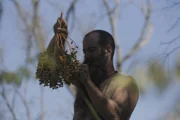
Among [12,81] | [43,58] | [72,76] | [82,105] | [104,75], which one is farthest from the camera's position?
[104,75]

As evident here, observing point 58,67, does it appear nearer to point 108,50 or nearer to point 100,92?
point 100,92

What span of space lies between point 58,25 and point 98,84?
59 centimetres

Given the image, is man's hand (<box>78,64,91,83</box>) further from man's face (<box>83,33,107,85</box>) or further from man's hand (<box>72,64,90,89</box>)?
man's face (<box>83,33,107,85</box>)

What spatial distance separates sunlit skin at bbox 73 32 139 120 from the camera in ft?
8.52

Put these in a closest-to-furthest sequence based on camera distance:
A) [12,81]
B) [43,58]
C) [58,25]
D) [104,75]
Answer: [12,81] → [43,58] → [58,25] → [104,75]

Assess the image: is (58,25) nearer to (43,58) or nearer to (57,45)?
(57,45)

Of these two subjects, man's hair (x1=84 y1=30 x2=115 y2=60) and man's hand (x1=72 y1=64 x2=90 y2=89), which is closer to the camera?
man's hand (x1=72 y1=64 x2=90 y2=89)

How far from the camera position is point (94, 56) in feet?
9.55

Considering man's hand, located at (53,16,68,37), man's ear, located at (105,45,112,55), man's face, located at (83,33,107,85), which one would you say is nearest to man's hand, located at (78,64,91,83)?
man's hand, located at (53,16,68,37)

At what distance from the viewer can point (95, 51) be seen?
290 centimetres

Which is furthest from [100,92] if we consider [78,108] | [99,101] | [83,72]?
[78,108]

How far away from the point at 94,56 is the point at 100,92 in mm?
344

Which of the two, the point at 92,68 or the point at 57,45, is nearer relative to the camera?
the point at 57,45

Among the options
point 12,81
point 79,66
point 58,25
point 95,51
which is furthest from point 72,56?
point 12,81
